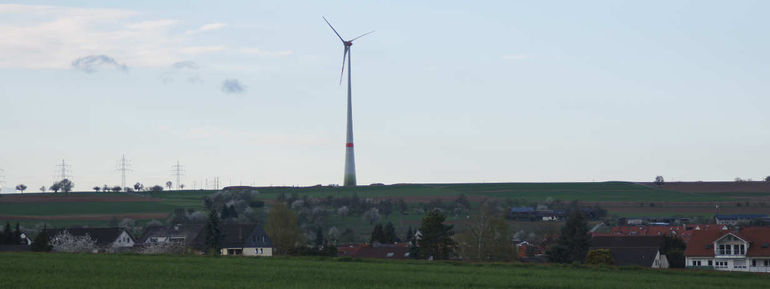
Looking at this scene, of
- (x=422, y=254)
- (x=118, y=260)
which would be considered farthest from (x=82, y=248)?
(x=118, y=260)

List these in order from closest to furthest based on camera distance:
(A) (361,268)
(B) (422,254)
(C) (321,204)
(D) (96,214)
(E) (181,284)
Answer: (E) (181,284), (A) (361,268), (B) (422,254), (D) (96,214), (C) (321,204)

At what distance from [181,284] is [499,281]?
12936mm

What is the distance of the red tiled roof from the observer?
8469 centimetres

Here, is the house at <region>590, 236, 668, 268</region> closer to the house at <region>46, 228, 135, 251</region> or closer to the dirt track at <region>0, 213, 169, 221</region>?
the house at <region>46, 228, 135, 251</region>

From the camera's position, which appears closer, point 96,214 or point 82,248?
point 82,248

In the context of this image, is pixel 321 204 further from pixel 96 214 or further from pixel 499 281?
pixel 499 281

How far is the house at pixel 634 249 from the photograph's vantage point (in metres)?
88.7

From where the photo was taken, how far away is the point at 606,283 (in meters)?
44.4

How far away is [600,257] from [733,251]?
10.4 metres

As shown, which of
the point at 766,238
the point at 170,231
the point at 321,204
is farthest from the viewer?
the point at 321,204

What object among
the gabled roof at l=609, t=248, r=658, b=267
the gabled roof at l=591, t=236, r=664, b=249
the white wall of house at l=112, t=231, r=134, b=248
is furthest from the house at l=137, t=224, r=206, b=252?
the gabled roof at l=609, t=248, r=658, b=267

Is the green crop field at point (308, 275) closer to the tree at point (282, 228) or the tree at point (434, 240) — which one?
the tree at point (434, 240)

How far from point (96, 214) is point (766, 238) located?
12115 centimetres

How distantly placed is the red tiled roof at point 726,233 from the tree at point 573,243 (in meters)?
10.9
